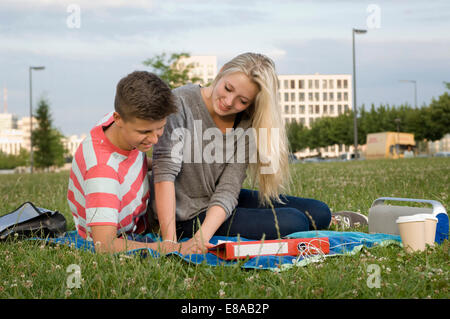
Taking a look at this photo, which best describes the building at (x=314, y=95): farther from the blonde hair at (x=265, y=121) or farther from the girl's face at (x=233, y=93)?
the girl's face at (x=233, y=93)

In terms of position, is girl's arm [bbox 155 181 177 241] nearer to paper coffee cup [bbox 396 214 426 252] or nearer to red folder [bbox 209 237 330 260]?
red folder [bbox 209 237 330 260]

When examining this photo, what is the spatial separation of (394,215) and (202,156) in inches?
66.1

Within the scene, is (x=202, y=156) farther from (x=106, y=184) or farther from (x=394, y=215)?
(x=394, y=215)

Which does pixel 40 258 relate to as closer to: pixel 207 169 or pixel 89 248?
pixel 89 248

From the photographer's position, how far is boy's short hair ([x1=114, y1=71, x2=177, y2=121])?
9.77ft

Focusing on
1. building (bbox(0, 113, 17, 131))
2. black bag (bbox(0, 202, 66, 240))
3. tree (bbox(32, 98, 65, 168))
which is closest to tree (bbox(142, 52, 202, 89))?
tree (bbox(32, 98, 65, 168))

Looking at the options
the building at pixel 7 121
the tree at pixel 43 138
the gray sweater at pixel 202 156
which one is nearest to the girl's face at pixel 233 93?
the gray sweater at pixel 202 156

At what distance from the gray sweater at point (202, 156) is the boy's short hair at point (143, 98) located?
0.57 meters

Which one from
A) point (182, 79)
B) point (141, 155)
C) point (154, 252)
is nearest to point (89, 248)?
point (154, 252)

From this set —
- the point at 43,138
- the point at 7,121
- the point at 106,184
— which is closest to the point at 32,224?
the point at 106,184

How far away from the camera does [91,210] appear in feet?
10.3

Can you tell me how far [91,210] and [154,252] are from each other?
0.54m

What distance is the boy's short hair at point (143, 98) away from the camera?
2.98m

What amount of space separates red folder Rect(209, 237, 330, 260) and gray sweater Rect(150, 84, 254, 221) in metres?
0.68
